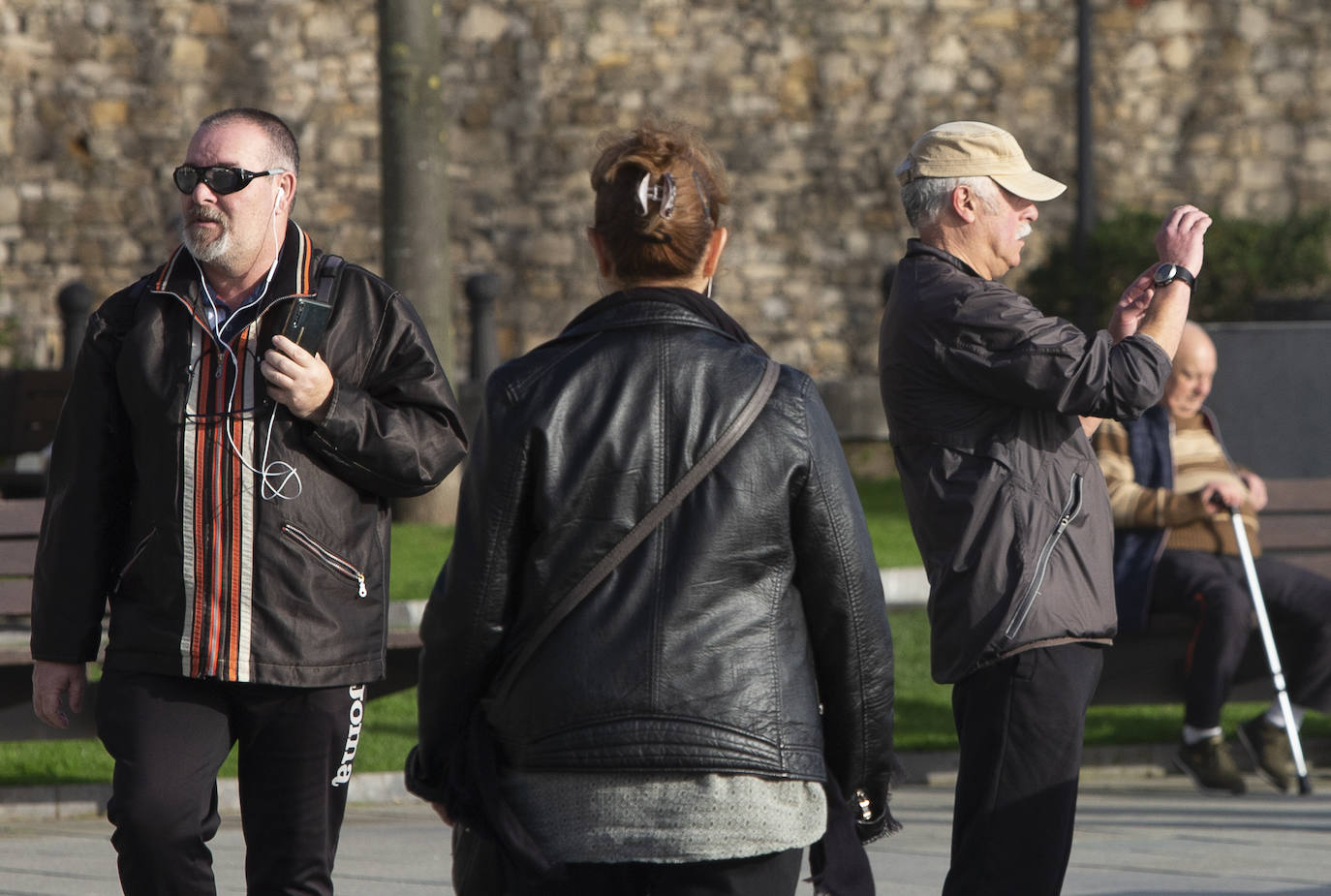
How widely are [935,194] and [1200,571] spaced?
3071 mm

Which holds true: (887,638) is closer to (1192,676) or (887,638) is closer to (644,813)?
(644,813)

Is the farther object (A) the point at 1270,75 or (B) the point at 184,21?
(A) the point at 1270,75

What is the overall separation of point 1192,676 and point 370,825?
2.62 metres

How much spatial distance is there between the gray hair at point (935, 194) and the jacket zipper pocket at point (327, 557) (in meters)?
1.22

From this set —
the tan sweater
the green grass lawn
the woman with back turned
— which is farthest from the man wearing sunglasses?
the tan sweater

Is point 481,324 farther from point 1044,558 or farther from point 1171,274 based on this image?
point 1044,558

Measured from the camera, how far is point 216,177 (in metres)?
3.54

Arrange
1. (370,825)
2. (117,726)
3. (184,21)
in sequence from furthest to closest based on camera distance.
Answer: (184,21)
(370,825)
(117,726)

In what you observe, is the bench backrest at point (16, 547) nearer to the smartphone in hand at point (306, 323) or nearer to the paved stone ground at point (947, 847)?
the paved stone ground at point (947, 847)

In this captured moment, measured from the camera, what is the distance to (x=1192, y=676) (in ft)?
20.7

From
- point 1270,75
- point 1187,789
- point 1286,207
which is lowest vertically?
point 1187,789

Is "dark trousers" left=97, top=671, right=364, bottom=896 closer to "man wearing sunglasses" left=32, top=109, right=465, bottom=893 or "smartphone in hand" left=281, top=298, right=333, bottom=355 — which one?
"man wearing sunglasses" left=32, top=109, right=465, bottom=893

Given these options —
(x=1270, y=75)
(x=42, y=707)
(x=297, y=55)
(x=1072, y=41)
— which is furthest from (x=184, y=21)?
(x=42, y=707)

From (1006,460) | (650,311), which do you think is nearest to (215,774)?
(650,311)
